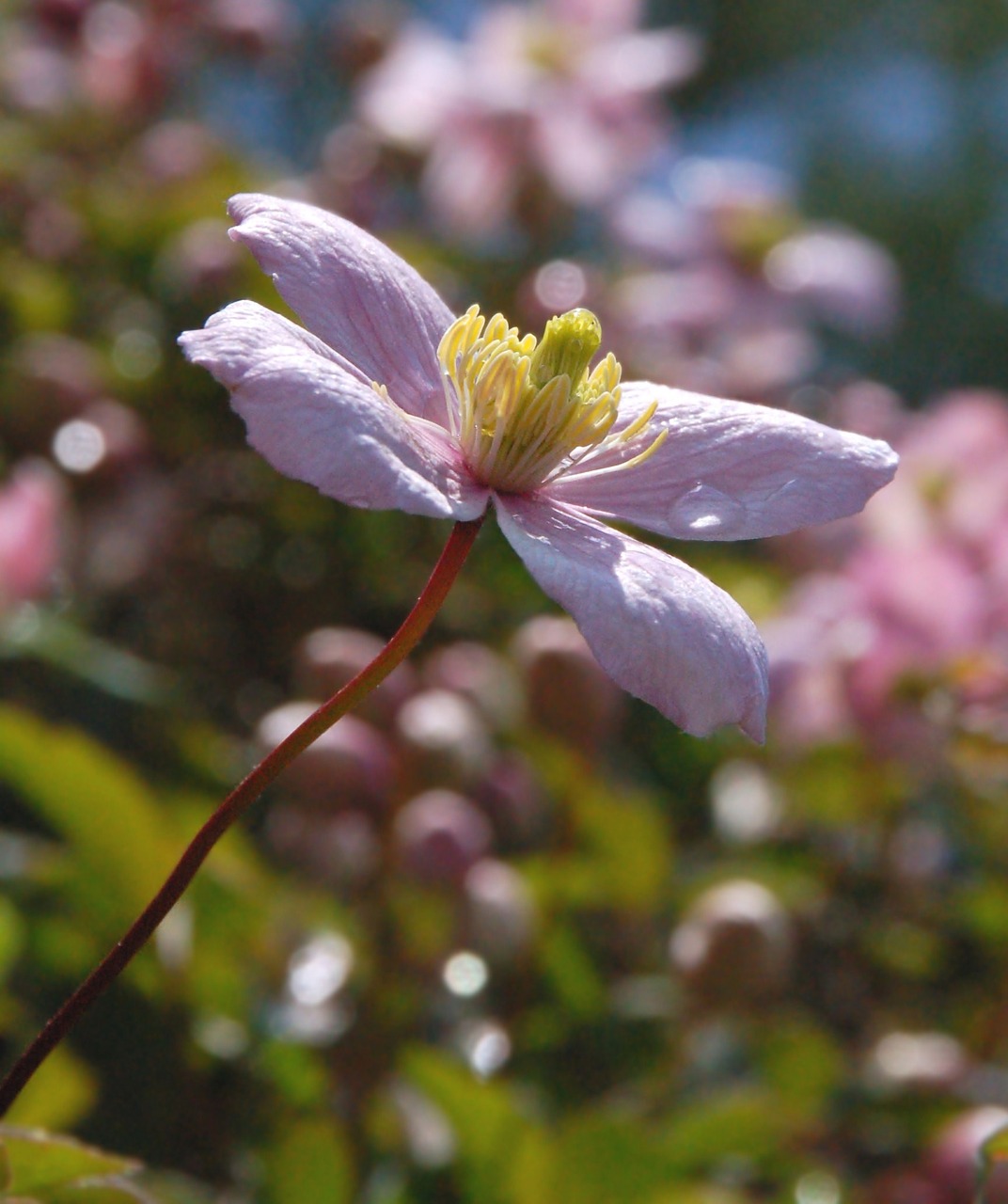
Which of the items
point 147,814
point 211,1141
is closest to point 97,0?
point 147,814

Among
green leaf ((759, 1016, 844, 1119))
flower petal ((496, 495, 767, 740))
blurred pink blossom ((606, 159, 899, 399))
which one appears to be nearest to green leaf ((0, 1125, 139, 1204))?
flower petal ((496, 495, 767, 740))

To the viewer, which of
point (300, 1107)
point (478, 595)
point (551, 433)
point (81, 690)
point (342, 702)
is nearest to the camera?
point (342, 702)

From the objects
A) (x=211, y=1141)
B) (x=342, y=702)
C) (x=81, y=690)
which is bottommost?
(x=211, y=1141)

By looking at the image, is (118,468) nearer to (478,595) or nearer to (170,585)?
(170,585)

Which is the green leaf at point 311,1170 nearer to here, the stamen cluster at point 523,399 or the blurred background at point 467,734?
the blurred background at point 467,734

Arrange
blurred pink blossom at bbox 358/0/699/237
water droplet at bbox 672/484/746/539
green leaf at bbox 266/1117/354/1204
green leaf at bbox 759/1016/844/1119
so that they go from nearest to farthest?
water droplet at bbox 672/484/746/539 < green leaf at bbox 266/1117/354/1204 < green leaf at bbox 759/1016/844/1119 < blurred pink blossom at bbox 358/0/699/237

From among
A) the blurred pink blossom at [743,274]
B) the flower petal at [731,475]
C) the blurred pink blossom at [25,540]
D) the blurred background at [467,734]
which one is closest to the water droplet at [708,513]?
the flower petal at [731,475]

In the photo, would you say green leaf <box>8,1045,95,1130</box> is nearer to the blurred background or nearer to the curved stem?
the blurred background
